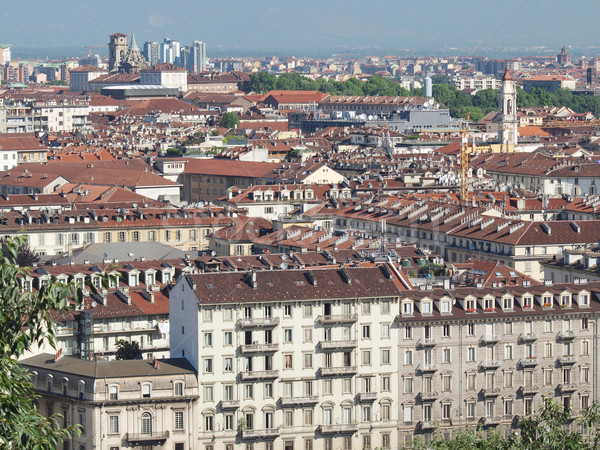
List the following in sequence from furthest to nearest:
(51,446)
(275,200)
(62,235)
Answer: (275,200) < (62,235) < (51,446)

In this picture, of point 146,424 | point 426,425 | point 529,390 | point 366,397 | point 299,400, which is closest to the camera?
point 146,424

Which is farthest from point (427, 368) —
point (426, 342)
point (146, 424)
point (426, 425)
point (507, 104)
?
point (507, 104)

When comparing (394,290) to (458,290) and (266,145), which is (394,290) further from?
(266,145)

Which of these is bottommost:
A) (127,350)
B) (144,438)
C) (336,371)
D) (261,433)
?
(261,433)

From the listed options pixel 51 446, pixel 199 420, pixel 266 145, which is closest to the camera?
pixel 51 446

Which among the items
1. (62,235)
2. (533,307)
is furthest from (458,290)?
(62,235)

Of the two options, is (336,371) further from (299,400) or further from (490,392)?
(490,392)

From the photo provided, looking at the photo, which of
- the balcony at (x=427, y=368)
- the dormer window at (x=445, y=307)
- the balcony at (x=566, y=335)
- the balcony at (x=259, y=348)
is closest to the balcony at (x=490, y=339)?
the dormer window at (x=445, y=307)
